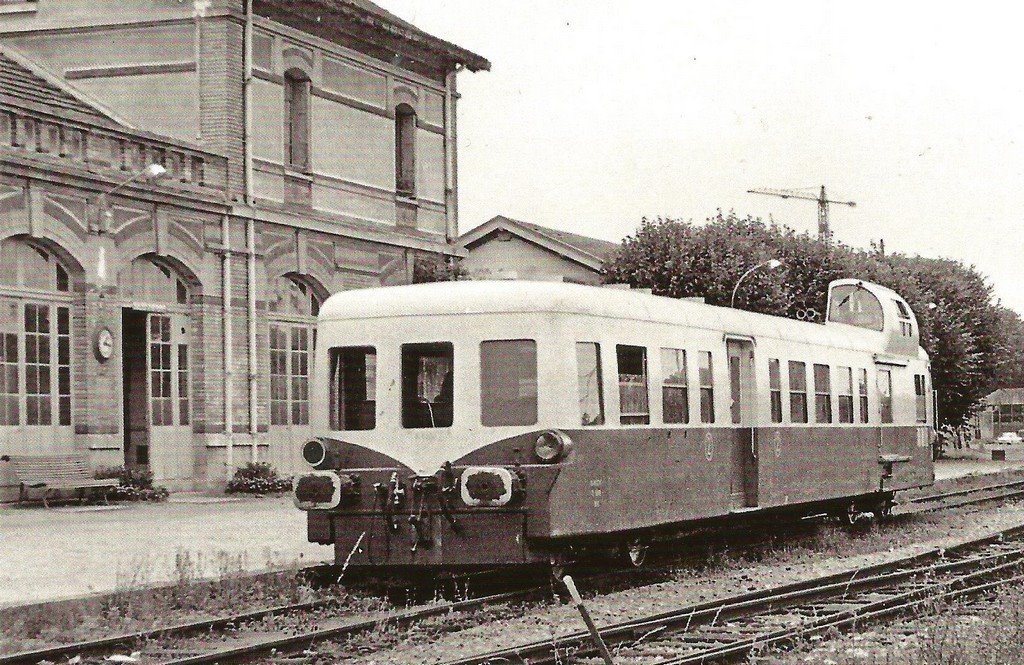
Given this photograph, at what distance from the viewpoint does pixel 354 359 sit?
13.4 meters

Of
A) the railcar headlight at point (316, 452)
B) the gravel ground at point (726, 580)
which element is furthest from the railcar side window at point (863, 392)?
the railcar headlight at point (316, 452)

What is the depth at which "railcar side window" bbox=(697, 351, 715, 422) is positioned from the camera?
14844 millimetres

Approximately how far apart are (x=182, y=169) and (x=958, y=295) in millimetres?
32458

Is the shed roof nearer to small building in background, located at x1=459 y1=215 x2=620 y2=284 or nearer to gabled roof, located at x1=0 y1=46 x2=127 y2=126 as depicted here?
small building in background, located at x1=459 y1=215 x2=620 y2=284

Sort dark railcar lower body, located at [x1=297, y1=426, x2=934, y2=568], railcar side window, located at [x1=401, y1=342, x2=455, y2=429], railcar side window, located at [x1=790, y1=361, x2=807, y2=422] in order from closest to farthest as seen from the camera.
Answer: dark railcar lower body, located at [x1=297, y1=426, x2=934, y2=568]
railcar side window, located at [x1=401, y1=342, x2=455, y2=429]
railcar side window, located at [x1=790, y1=361, x2=807, y2=422]

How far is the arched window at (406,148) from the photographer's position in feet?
103

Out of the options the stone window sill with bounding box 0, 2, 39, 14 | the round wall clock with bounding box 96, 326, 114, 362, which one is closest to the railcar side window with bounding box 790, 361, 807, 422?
the round wall clock with bounding box 96, 326, 114, 362

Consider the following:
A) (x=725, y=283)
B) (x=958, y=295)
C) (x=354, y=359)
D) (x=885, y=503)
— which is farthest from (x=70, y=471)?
(x=958, y=295)

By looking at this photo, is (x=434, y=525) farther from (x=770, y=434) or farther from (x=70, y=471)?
(x=70, y=471)

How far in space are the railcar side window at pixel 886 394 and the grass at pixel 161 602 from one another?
30.8 ft

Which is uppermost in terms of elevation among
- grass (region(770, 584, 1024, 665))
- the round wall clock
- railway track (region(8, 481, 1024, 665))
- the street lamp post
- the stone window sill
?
the stone window sill

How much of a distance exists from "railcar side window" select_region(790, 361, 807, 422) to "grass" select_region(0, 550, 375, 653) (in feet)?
20.5

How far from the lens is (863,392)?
1955cm

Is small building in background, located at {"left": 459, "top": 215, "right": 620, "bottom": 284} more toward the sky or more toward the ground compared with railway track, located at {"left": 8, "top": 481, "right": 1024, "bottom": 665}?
more toward the sky
